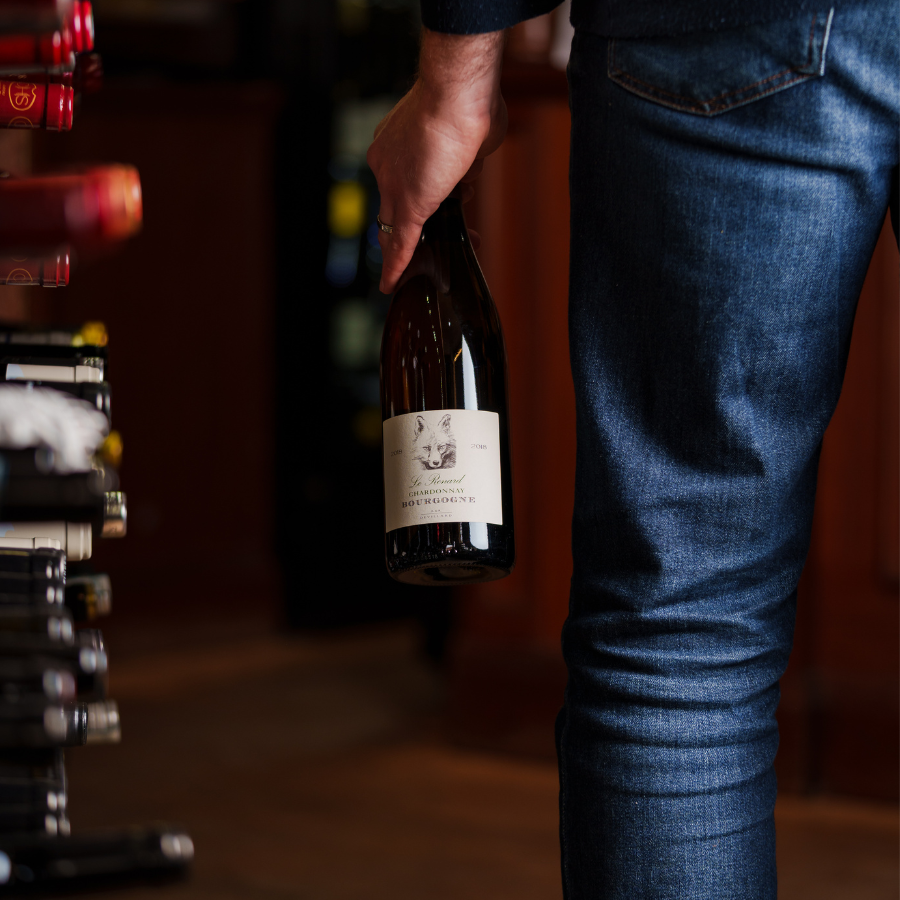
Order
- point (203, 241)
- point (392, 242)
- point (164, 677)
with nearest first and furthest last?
1. point (392, 242)
2. point (164, 677)
3. point (203, 241)

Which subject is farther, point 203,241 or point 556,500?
point 203,241

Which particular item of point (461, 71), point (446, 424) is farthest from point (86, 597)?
point (461, 71)

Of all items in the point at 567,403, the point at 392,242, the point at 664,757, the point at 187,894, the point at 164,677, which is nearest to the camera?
the point at 664,757

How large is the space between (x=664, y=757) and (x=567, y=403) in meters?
1.31

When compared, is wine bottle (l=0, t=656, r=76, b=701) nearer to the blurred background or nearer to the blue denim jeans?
the blue denim jeans

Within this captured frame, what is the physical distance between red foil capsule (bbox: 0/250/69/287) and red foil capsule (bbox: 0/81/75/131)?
0.22 feet

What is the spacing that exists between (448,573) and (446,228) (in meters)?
0.37

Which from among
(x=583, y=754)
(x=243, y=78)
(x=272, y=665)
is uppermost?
(x=243, y=78)

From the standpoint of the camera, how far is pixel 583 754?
719 millimetres

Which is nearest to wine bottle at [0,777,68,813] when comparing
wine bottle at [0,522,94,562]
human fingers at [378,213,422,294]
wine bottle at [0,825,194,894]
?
wine bottle at [0,522,94,562]

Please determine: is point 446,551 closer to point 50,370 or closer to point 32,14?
point 50,370

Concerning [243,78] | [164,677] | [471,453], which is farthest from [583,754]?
[243,78]

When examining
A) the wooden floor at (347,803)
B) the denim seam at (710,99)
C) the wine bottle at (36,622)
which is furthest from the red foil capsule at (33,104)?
the wooden floor at (347,803)

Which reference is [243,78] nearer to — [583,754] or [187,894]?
[187,894]
